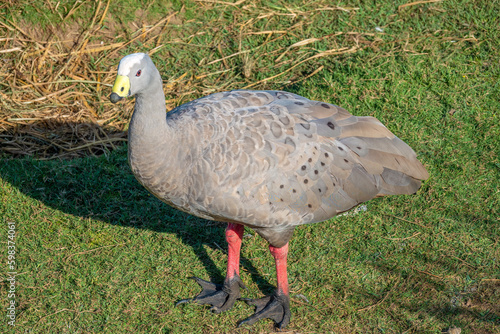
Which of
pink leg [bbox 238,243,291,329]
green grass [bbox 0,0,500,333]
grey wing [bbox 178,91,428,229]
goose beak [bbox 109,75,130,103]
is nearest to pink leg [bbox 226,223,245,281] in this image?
green grass [bbox 0,0,500,333]

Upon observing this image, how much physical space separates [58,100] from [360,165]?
11.9 feet

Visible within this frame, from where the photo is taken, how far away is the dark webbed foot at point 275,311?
436 centimetres

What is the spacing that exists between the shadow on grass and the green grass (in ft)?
0.05

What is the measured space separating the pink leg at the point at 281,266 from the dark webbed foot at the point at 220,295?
377 mm

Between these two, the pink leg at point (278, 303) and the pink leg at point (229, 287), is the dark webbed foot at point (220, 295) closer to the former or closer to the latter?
the pink leg at point (229, 287)

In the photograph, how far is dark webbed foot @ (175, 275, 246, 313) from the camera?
4496mm

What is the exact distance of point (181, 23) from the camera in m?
7.06

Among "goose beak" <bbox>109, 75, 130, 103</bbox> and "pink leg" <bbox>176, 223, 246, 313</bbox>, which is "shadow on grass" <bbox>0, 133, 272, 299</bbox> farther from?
"goose beak" <bbox>109, 75, 130, 103</bbox>

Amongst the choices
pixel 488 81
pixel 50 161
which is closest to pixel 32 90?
pixel 50 161

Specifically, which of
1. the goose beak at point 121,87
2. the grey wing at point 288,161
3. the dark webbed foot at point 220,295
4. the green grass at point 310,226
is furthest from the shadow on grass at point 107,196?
the goose beak at point 121,87

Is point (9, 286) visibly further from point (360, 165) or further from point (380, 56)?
point (380, 56)

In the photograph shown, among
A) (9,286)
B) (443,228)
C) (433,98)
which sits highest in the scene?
(433,98)

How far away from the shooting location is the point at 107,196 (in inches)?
213

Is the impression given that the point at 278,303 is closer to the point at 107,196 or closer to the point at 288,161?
the point at 288,161
